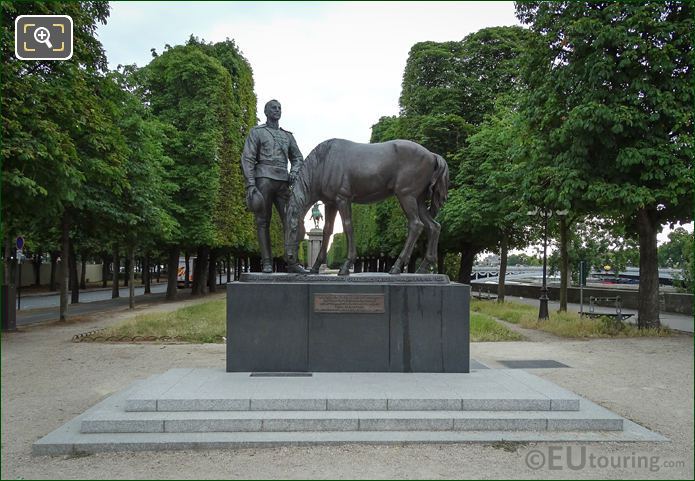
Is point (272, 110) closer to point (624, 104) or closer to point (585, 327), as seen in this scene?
point (624, 104)

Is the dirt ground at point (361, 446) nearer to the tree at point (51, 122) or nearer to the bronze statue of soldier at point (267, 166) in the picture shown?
the bronze statue of soldier at point (267, 166)

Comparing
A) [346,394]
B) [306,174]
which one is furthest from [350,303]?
[306,174]

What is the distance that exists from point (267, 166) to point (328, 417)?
183 inches

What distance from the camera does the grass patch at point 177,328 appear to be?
15859 mm

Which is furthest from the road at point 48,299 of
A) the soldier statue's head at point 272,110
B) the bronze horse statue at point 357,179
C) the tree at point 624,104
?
the tree at point 624,104

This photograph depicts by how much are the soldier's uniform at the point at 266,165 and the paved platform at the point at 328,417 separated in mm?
2966

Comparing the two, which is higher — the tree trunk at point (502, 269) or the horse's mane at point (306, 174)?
the horse's mane at point (306, 174)

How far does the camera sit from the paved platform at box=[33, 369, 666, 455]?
6.34 m

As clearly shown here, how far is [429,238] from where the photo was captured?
9656 millimetres

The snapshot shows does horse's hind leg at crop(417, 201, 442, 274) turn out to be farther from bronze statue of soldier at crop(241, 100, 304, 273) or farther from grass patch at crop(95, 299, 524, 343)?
grass patch at crop(95, 299, 524, 343)

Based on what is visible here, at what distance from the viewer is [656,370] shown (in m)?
11.4

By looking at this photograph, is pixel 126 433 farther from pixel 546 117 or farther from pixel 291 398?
pixel 546 117

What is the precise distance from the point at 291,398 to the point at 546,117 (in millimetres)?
12893

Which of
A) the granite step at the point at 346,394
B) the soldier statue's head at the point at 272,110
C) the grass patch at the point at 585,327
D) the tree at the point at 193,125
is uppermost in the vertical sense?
the tree at the point at 193,125
